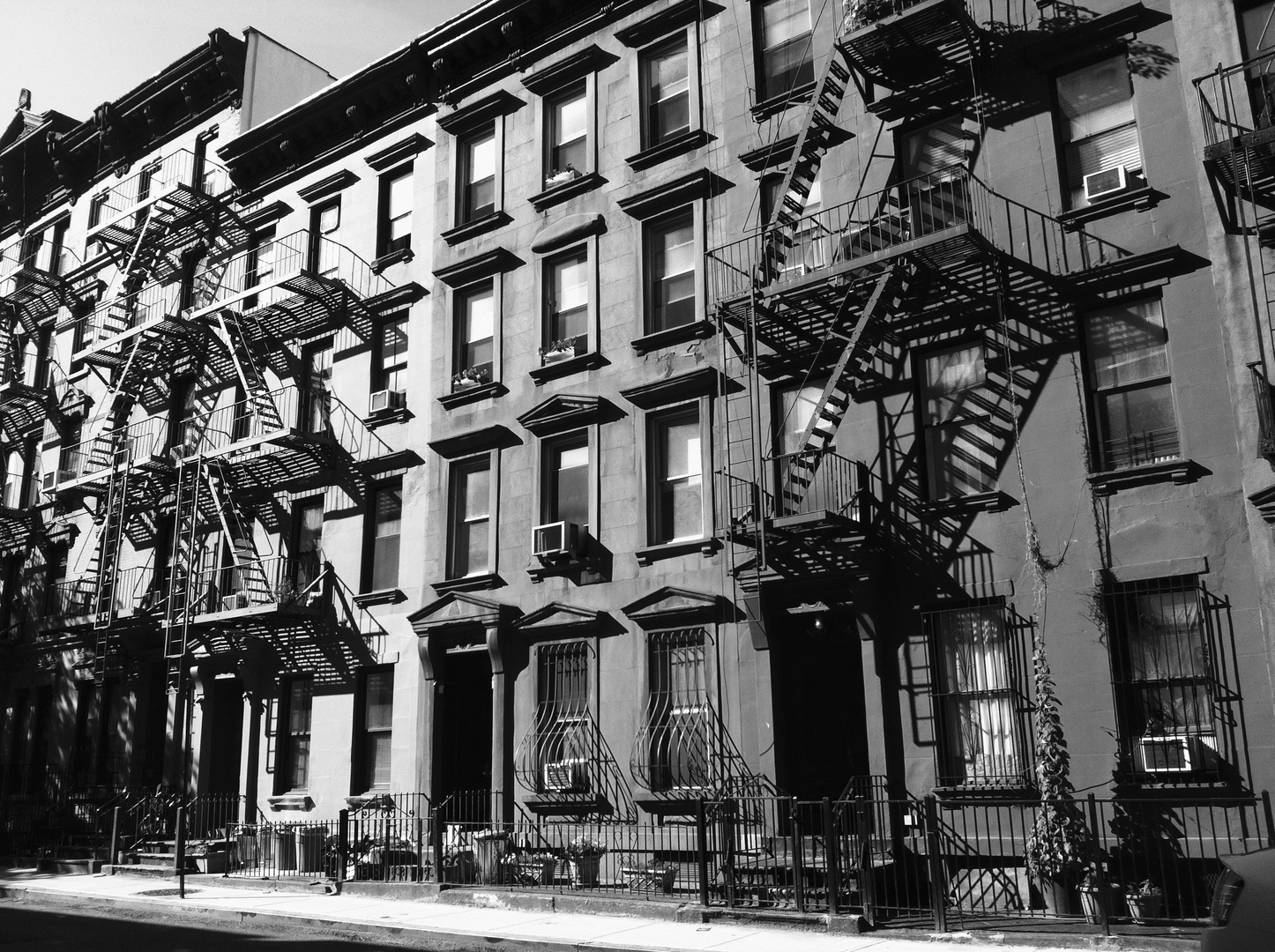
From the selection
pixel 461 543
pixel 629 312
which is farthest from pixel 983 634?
pixel 461 543

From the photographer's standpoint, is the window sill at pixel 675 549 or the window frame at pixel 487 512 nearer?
the window sill at pixel 675 549

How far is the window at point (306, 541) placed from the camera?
77.8 ft

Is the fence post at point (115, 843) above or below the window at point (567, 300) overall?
below

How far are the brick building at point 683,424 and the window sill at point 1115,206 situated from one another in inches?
5.7

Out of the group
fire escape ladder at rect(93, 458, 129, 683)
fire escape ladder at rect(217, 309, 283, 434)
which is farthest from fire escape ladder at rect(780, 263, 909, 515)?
Result: fire escape ladder at rect(93, 458, 129, 683)

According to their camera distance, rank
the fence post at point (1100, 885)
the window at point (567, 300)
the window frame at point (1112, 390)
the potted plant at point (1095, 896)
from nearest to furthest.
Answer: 1. the fence post at point (1100, 885)
2. the potted plant at point (1095, 896)
3. the window frame at point (1112, 390)
4. the window at point (567, 300)

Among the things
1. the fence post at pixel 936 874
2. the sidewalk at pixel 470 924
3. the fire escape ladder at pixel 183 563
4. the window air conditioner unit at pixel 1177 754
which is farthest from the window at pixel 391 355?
the window air conditioner unit at pixel 1177 754

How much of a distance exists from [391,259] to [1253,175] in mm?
16343

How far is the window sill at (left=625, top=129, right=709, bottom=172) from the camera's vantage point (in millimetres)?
19562

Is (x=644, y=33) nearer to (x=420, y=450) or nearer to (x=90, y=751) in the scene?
(x=420, y=450)

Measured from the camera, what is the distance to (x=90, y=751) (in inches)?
1080

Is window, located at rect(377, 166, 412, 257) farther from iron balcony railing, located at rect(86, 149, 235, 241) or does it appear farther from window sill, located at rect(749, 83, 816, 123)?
window sill, located at rect(749, 83, 816, 123)

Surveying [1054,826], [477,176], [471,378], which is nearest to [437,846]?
[471,378]

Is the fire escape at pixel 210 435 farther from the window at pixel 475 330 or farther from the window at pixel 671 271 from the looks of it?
the window at pixel 671 271
